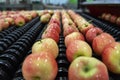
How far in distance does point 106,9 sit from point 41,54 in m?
3.18

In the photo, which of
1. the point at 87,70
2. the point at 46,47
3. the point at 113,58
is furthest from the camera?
the point at 46,47

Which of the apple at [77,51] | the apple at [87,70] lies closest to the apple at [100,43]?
the apple at [77,51]

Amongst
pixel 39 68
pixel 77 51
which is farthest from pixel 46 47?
pixel 39 68

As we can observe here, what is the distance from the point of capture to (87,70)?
2.78 ft

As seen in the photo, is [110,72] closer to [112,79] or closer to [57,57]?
[112,79]

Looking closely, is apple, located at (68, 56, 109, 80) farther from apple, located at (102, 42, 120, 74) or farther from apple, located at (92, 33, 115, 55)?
apple, located at (92, 33, 115, 55)

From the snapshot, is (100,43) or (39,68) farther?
(100,43)

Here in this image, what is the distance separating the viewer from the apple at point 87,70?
0.83 metres

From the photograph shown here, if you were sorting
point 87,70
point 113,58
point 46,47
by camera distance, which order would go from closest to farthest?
point 87,70, point 113,58, point 46,47

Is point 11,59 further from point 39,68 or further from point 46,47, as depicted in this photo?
point 39,68

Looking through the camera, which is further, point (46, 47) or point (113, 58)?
point (46, 47)

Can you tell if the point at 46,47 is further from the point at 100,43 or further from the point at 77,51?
the point at 100,43

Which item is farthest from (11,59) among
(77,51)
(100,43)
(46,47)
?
(100,43)

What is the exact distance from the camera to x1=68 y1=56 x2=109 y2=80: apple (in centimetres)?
83
